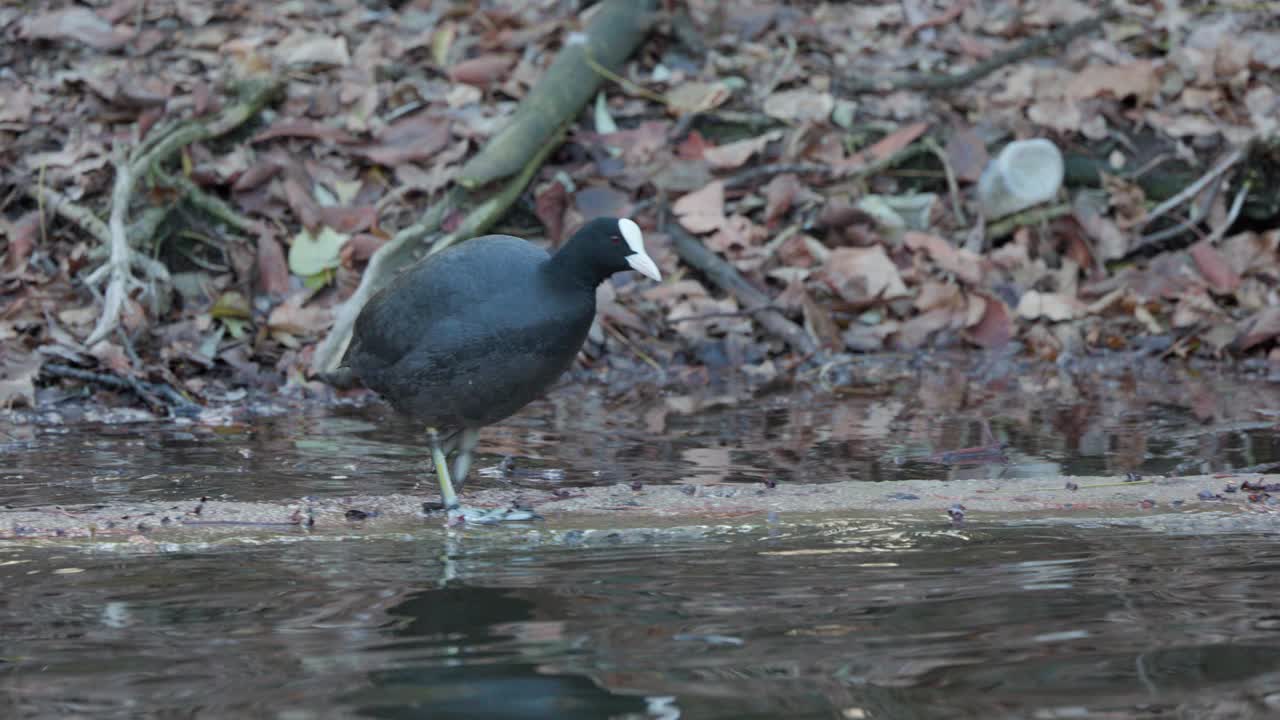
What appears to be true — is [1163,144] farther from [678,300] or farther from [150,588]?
[150,588]

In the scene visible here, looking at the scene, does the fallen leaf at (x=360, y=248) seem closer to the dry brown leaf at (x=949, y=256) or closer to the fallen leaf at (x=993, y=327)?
the dry brown leaf at (x=949, y=256)

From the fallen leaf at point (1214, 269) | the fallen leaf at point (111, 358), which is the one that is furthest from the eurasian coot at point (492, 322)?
the fallen leaf at point (1214, 269)

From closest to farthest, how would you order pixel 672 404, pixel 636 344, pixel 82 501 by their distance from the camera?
pixel 82 501 < pixel 672 404 < pixel 636 344

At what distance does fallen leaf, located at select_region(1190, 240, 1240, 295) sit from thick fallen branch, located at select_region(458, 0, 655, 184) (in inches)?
154

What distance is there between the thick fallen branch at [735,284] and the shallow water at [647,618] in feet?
9.61

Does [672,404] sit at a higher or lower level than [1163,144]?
lower

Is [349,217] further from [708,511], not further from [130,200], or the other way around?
[708,511]

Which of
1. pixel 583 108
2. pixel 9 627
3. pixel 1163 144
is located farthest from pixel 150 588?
pixel 1163 144

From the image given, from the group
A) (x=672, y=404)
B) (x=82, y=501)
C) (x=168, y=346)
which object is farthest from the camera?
(x=168, y=346)

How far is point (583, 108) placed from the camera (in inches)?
404

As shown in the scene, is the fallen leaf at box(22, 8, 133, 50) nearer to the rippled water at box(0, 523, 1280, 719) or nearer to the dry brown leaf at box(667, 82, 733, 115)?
the dry brown leaf at box(667, 82, 733, 115)

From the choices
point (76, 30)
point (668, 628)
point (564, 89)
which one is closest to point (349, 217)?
point (564, 89)

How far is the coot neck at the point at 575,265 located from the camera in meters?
5.57

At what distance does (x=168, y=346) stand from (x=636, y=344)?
260 centimetres
